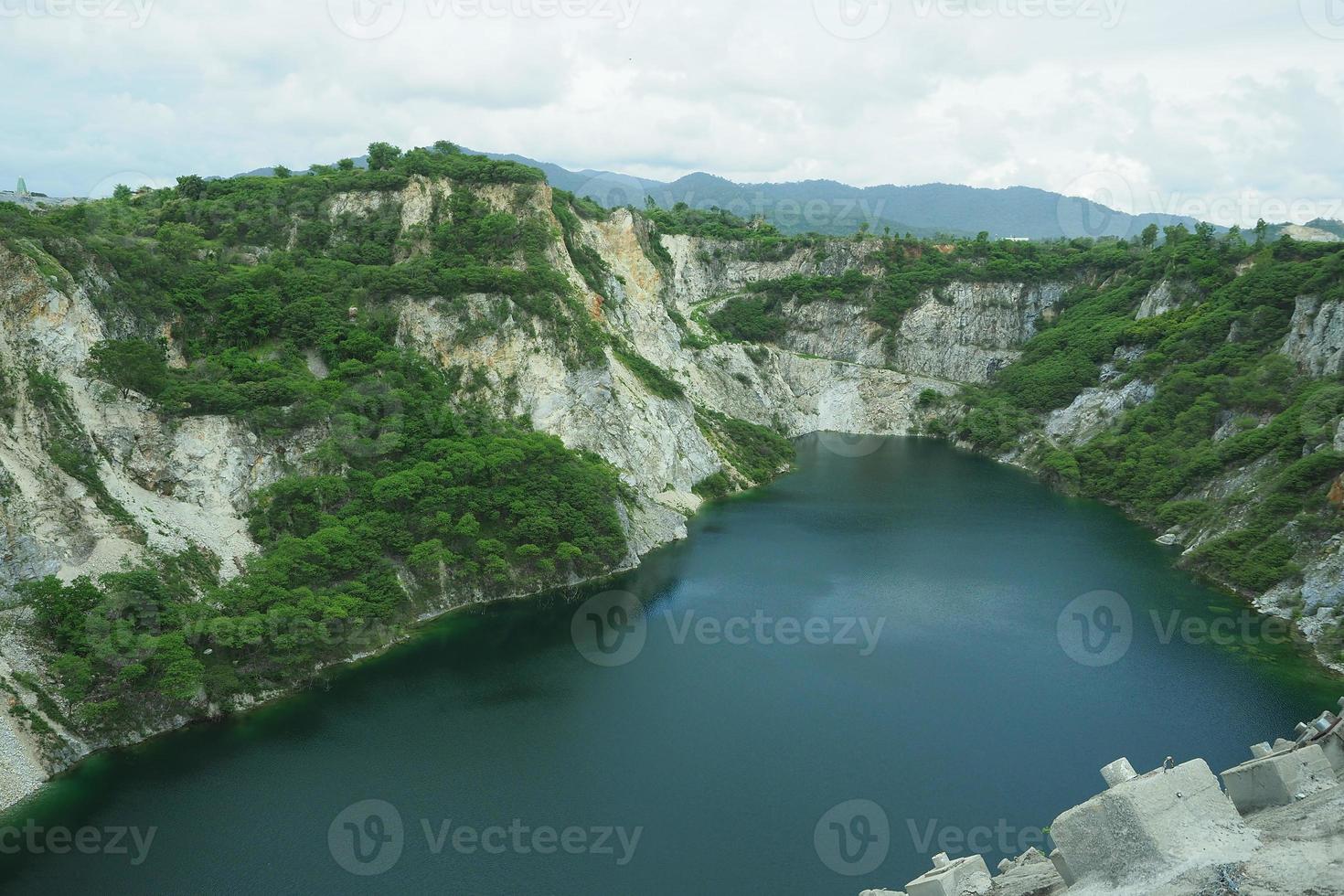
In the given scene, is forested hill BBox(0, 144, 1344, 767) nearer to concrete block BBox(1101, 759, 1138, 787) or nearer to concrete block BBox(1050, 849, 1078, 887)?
concrete block BBox(1050, 849, 1078, 887)

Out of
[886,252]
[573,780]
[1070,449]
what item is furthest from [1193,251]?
[573,780]

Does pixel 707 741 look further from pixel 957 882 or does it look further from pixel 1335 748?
pixel 1335 748

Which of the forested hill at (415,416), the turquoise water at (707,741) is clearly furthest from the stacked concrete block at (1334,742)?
the forested hill at (415,416)

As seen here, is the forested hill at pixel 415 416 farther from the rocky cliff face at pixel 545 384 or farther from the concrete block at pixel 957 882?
the concrete block at pixel 957 882

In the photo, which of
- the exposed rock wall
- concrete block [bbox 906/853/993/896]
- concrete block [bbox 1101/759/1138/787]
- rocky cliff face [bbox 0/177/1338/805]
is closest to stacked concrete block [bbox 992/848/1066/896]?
concrete block [bbox 906/853/993/896]

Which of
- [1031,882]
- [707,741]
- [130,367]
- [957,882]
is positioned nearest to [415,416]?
[130,367]

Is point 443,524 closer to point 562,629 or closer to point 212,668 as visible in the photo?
point 562,629

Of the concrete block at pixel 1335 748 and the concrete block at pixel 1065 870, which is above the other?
the concrete block at pixel 1335 748
